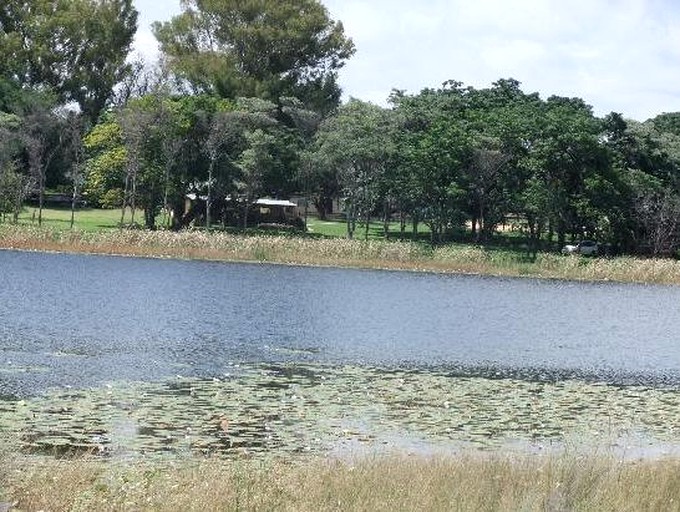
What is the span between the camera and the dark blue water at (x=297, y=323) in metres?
30.6

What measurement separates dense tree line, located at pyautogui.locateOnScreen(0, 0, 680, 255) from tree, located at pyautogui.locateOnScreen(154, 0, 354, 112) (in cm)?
32

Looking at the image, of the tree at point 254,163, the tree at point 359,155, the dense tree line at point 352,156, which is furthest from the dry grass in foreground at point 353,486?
the tree at point 254,163

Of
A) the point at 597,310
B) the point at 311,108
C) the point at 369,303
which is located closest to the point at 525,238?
the point at 311,108

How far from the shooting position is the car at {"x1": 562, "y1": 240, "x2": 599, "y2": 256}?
94.1 metres

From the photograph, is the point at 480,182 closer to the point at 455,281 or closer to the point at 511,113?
the point at 511,113

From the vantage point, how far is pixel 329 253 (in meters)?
72.4

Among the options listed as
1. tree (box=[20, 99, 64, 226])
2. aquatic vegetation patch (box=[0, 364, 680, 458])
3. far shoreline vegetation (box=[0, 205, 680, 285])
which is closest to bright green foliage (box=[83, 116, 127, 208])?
tree (box=[20, 99, 64, 226])

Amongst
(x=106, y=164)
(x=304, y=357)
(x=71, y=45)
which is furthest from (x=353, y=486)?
(x=71, y=45)

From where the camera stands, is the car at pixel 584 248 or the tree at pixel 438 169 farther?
the car at pixel 584 248

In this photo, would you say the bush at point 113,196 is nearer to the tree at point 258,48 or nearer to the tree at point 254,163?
the tree at point 254,163

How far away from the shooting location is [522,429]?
2242cm

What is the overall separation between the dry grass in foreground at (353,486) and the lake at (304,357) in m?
2.98

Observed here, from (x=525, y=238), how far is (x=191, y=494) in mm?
90993

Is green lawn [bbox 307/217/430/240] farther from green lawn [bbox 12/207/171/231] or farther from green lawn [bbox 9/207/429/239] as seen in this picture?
green lawn [bbox 12/207/171/231]
